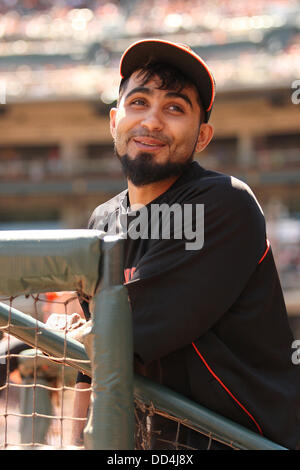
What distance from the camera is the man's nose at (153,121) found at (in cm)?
155

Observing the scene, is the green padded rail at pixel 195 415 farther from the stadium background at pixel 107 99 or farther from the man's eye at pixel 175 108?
the stadium background at pixel 107 99

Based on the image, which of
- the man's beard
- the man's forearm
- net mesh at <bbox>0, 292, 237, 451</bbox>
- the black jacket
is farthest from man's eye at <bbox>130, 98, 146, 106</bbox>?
the man's forearm

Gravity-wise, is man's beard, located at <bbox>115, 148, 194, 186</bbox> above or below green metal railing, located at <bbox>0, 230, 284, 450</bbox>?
above

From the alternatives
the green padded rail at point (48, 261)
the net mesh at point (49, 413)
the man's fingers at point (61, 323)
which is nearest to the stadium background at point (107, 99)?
the net mesh at point (49, 413)

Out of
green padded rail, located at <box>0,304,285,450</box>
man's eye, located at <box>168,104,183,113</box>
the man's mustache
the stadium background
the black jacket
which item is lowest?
green padded rail, located at <box>0,304,285,450</box>

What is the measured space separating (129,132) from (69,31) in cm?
1801

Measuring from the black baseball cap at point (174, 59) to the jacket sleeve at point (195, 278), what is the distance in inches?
13.4

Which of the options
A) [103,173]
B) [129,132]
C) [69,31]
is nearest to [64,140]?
[103,173]

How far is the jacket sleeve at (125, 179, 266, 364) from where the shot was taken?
4.28 feet

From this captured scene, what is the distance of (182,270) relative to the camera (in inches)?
52.6

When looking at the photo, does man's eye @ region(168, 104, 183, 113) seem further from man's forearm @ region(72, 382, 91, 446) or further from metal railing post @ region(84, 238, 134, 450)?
man's forearm @ region(72, 382, 91, 446)

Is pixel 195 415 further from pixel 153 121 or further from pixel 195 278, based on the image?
pixel 153 121

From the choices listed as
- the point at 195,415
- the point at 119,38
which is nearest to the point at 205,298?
the point at 195,415
